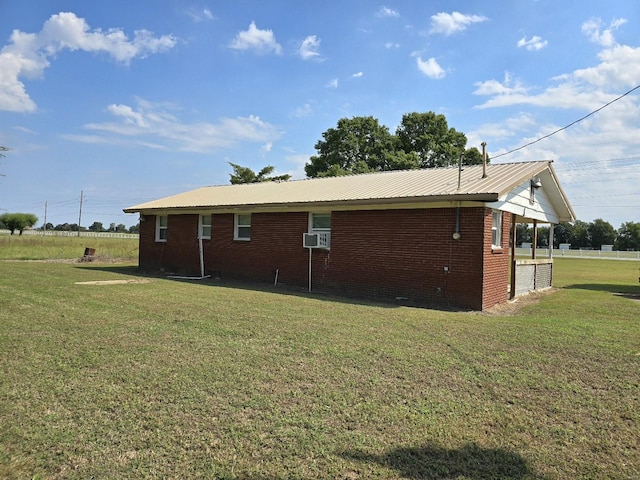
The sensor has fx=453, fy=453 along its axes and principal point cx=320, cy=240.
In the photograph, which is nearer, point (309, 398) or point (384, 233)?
point (309, 398)

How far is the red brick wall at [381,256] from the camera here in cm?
1047

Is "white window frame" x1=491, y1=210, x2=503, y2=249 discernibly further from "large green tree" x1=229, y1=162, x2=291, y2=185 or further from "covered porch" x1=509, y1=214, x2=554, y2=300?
"large green tree" x1=229, y1=162, x2=291, y2=185

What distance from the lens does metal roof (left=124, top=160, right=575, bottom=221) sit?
34.8 ft

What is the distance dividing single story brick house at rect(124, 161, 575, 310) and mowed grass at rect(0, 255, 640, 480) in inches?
125

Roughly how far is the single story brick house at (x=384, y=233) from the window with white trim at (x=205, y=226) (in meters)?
0.04

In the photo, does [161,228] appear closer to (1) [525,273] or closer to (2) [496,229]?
(2) [496,229]

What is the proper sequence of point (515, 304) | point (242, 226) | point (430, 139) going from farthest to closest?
point (430, 139)
point (242, 226)
point (515, 304)

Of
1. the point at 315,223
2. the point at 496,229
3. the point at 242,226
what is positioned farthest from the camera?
the point at 242,226

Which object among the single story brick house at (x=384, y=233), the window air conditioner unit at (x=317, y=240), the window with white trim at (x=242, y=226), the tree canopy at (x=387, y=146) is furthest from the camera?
the tree canopy at (x=387, y=146)

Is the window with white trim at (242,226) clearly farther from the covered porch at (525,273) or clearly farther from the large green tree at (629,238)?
the large green tree at (629,238)

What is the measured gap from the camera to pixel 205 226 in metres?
17.1

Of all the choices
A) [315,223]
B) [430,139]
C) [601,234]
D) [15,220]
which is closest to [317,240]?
[315,223]

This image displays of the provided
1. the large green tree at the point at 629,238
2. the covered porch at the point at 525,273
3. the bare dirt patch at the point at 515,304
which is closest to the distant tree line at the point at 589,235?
the large green tree at the point at 629,238

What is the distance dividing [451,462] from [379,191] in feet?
32.9
